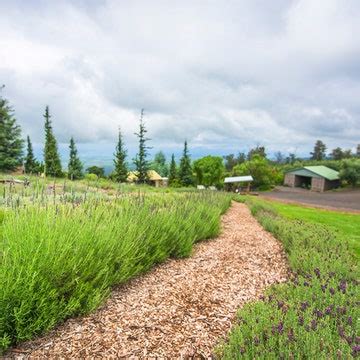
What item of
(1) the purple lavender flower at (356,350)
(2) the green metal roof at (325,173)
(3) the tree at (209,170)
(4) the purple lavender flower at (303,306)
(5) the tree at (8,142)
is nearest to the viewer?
(1) the purple lavender flower at (356,350)

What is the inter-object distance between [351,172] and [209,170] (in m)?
21.0

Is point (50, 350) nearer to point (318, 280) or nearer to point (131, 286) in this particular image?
point (131, 286)

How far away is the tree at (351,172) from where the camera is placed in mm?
42469

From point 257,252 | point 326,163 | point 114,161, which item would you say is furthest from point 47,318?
point 326,163

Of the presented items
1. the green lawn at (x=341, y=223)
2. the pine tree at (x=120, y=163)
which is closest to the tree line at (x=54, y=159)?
the pine tree at (x=120, y=163)

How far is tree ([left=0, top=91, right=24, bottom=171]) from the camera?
92.7 ft

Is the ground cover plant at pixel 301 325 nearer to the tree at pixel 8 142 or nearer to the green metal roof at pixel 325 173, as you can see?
the tree at pixel 8 142

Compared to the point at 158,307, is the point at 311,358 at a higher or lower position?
higher

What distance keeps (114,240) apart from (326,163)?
2328 inches

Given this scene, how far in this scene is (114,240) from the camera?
3387mm

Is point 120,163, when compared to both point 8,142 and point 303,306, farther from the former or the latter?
point 303,306

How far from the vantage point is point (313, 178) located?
4484 centimetres

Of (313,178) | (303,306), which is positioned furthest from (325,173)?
(303,306)

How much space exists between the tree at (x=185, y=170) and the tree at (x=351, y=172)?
23.1m
